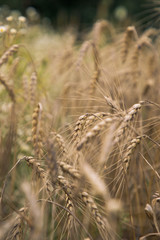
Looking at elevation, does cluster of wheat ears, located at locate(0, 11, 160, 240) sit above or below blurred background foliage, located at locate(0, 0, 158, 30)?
below

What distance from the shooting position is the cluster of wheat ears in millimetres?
816

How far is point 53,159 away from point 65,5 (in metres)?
9.97

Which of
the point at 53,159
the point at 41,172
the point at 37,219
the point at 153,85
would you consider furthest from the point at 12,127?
the point at 153,85

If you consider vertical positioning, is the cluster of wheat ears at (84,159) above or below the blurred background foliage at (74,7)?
below

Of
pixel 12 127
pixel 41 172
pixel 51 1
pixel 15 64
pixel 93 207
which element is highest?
pixel 51 1

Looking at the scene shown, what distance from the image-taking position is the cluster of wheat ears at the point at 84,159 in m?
0.82

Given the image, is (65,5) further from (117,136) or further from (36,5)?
(117,136)

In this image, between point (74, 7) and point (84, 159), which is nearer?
point (84, 159)

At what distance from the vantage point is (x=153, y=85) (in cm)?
177

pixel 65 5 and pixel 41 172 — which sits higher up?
pixel 65 5

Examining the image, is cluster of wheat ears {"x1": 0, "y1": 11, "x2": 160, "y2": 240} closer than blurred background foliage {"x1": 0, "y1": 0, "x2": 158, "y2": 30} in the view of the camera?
Yes

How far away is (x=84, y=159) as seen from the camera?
2.87 feet

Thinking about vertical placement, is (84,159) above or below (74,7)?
below

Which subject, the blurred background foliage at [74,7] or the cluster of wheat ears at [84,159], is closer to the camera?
the cluster of wheat ears at [84,159]
